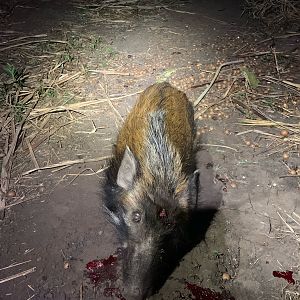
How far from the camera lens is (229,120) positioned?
4840 millimetres

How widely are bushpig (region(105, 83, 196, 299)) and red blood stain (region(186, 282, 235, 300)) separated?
385mm

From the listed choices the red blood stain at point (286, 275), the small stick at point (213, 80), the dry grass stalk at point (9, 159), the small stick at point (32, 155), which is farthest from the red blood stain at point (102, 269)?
the small stick at point (213, 80)

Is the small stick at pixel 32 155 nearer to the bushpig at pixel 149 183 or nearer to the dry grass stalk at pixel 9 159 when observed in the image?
the dry grass stalk at pixel 9 159

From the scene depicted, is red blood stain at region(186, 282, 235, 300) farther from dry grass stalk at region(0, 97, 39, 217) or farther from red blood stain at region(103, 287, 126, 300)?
dry grass stalk at region(0, 97, 39, 217)

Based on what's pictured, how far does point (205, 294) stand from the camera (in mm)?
3078

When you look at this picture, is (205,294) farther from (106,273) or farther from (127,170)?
(127,170)

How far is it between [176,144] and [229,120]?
1.36 m

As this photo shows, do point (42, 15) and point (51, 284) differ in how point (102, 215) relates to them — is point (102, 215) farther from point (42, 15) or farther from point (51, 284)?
point (42, 15)

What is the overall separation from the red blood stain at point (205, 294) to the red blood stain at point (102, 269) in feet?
1.95

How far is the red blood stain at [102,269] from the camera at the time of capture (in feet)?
10.5

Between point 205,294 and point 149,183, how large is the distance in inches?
35.9

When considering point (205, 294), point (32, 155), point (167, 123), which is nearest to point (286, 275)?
point (205, 294)

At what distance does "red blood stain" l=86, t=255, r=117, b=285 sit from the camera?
10.5ft

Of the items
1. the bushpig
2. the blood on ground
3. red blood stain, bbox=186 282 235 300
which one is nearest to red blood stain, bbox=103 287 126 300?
the blood on ground
